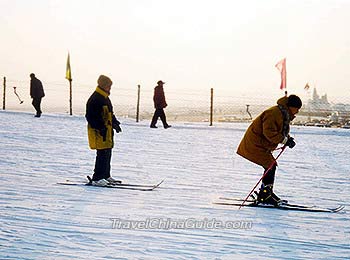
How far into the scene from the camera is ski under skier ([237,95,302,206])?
6156 millimetres

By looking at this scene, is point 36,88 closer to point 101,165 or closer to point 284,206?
point 101,165

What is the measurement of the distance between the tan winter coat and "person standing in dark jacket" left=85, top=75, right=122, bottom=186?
188 centimetres

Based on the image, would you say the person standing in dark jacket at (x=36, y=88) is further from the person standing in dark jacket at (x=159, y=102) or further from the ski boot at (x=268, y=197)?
the ski boot at (x=268, y=197)

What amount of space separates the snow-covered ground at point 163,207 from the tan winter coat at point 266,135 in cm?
64

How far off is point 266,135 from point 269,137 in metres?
0.04

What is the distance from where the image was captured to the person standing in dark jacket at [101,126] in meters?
7.27

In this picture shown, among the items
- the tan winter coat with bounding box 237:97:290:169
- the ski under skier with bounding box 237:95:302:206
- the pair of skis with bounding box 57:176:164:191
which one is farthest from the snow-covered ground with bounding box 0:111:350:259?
the tan winter coat with bounding box 237:97:290:169

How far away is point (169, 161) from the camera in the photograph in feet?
33.3

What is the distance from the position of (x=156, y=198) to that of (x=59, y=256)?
8.13 ft

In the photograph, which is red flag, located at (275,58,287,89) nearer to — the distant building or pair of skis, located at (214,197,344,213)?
the distant building

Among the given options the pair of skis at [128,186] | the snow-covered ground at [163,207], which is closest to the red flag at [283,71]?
the snow-covered ground at [163,207]

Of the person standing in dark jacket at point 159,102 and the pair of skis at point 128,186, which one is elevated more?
the person standing in dark jacket at point 159,102

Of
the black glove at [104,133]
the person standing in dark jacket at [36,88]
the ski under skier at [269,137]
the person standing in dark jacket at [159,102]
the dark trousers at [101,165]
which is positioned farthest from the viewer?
the person standing in dark jacket at [36,88]

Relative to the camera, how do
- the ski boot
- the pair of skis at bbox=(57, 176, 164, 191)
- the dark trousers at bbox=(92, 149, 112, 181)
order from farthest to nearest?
the dark trousers at bbox=(92, 149, 112, 181), the pair of skis at bbox=(57, 176, 164, 191), the ski boot
